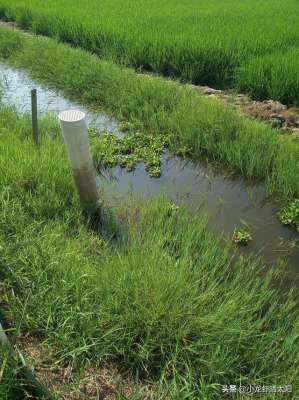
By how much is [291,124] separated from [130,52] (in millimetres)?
3411

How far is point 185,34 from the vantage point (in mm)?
6699

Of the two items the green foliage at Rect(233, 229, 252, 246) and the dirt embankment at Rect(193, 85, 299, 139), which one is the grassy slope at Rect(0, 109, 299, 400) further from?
the dirt embankment at Rect(193, 85, 299, 139)

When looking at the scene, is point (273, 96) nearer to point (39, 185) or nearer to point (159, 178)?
point (159, 178)

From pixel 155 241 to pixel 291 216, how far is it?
1.23 m

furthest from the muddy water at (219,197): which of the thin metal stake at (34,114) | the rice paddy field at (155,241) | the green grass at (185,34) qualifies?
the green grass at (185,34)

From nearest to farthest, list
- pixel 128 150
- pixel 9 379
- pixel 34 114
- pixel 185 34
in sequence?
pixel 9 379 < pixel 34 114 < pixel 128 150 < pixel 185 34

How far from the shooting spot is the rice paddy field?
1804mm

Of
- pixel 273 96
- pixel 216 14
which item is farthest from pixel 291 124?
pixel 216 14

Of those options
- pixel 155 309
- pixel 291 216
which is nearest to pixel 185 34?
pixel 291 216

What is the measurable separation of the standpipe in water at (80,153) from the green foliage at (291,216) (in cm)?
154

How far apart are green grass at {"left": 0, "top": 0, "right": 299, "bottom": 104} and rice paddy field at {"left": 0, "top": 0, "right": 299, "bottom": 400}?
0.04 m

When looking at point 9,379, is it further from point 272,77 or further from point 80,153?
point 272,77

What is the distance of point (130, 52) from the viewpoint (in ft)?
21.6

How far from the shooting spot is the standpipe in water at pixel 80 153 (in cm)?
258
